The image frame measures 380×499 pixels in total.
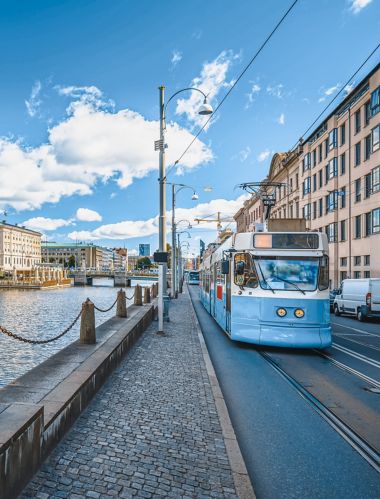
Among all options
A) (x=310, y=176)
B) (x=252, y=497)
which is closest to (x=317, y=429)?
(x=252, y=497)

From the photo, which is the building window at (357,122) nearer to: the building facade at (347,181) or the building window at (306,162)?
the building facade at (347,181)

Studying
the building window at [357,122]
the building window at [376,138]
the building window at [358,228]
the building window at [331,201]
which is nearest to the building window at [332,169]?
the building window at [331,201]

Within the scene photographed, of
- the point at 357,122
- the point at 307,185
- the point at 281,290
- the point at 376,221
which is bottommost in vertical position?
the point at 281,290

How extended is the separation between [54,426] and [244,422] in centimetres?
261

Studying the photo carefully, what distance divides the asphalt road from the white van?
10.8m

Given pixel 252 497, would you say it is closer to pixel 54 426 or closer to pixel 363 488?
pixel 363 488

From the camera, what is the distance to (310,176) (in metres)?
43.9

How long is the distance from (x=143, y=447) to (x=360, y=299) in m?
19.2

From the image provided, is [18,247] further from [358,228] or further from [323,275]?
[323,275]

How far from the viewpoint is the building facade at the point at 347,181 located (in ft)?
100.0

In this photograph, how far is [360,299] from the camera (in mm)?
21203

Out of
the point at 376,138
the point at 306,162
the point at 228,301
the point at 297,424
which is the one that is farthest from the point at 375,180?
the point at 297,424

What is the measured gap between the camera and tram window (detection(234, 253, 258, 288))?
10.4m

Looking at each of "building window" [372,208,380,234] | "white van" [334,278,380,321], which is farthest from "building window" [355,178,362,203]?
"white van" [334,278,380,321]
